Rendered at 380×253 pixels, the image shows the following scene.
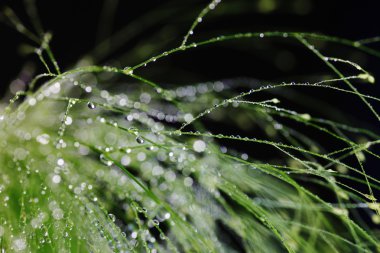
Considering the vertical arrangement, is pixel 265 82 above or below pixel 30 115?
below

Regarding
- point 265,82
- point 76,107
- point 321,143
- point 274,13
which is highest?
point 76,107

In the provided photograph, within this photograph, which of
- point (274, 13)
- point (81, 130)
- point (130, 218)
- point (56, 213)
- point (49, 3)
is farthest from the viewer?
point (274, 13)

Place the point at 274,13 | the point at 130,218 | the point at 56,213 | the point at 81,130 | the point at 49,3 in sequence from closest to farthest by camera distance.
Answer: the point at 56,213
the point at 130,218
the point at 81,130
the point at 49,3
the point at 274,13

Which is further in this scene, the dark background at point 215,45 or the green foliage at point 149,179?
the dark background at point 215,45

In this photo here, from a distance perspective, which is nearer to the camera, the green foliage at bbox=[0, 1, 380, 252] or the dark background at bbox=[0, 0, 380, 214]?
the green foliage at bbox=[0, 1, 380, 252]

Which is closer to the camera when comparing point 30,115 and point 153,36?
point 30,115

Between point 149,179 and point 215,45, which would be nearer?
point 149,179

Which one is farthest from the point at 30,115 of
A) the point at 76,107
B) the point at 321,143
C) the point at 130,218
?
the point at 321,143

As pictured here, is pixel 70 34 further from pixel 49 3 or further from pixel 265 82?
pixel 265 82
